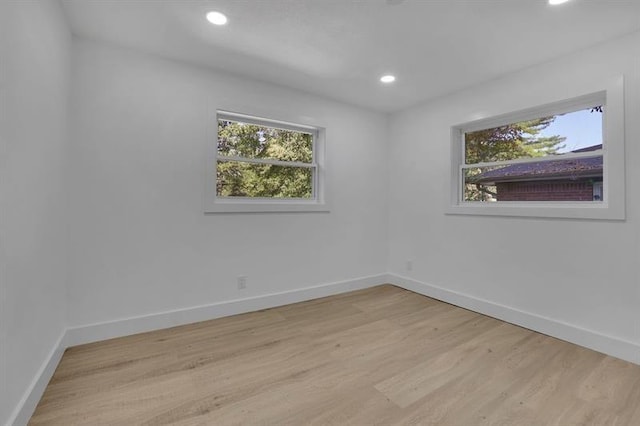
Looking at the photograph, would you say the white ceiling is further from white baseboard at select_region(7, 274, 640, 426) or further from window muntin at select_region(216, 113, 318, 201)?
white baseboard at select_region(7, 274, 640, 426)

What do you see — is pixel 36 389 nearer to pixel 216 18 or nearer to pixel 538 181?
pixel 216 18

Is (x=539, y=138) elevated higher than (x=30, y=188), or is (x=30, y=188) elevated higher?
(x=539, y=138)

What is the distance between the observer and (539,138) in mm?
2871

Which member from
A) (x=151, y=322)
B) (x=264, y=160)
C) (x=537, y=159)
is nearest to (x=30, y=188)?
(x=151, y=322)

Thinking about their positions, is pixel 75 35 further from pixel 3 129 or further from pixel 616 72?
pixel 616 72

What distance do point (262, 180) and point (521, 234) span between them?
8.76ft

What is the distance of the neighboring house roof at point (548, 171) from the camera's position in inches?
99.9

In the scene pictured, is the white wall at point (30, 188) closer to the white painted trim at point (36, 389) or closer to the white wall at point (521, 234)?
the white painted trim at point (36, 389)

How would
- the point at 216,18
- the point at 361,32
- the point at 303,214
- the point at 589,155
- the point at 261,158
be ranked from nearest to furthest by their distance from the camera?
1. the point at 216,18
2. the point at 361,32
3. the point at 589,155
4. the point at 261,158
5. the point at 303,214

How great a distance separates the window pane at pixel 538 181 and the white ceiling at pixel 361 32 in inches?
37.5

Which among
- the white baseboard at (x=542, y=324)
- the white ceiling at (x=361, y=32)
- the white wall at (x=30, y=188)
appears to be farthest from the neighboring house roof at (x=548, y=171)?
the white wall at (x=30, y=188)

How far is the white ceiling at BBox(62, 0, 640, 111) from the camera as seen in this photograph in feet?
6.49

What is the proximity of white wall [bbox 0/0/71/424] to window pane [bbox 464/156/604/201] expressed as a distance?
3788 millimetres

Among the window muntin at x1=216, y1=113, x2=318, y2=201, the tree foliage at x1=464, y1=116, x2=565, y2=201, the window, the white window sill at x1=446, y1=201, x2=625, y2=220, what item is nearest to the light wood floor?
the white window sill at x1=446, y1=201, x2=625, y2=220
